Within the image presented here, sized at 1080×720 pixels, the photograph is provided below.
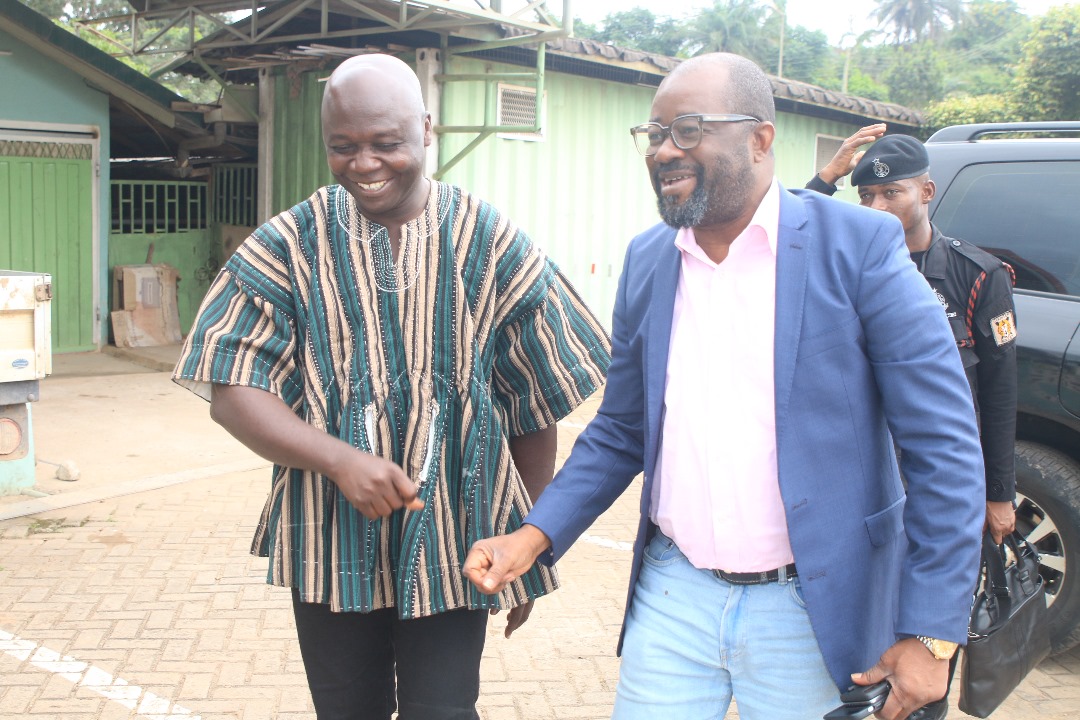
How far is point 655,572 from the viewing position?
2367 millimetres

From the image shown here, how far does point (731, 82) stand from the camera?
2139mm

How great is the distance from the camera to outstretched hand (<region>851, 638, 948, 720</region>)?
200 centimetres

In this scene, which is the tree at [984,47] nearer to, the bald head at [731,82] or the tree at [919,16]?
the tree at [919,16]

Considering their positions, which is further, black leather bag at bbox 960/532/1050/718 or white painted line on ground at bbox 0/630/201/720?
white painted line on ground at bbox 0/630/201/720

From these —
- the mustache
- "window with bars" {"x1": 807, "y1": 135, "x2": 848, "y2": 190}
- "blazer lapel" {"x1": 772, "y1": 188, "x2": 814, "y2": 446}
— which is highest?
"window with bars" {"x1": 807, "y1": 135, "x2": 848, "y2": 190}

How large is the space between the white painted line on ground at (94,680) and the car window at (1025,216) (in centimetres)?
366

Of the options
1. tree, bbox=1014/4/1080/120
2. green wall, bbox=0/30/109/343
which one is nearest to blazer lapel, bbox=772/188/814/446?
green wall, bbox=0/30/109/343

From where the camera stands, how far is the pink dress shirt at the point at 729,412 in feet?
7.05

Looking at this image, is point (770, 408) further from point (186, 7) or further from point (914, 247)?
point (186, 7)

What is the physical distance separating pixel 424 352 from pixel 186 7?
28.4ft

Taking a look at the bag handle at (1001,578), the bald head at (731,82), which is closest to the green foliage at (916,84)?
the bag handle at (1001,578)

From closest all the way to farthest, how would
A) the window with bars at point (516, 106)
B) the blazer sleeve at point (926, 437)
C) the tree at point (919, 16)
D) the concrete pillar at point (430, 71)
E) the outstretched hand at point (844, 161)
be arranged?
the blazer sleeve at point (926, 437), the outstretched hand at point (844, 161), the concrete pillar at point (430, 71), the window with bars at point (516, 106), the tree at point (919, 16)

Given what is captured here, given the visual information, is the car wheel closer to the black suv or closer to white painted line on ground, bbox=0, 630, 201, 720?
the black suv

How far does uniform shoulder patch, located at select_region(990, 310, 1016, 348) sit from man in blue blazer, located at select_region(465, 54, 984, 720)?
5.45 feet
